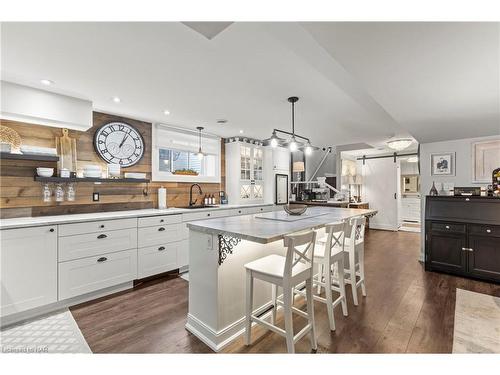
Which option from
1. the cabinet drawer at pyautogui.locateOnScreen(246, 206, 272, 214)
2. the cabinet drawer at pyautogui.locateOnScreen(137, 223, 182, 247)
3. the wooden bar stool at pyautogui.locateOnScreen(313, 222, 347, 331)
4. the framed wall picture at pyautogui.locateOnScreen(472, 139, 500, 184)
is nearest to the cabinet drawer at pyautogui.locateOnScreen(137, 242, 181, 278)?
the cabinet drawer at pyautogui.locateOnScreen(137, 223, 182, 247)

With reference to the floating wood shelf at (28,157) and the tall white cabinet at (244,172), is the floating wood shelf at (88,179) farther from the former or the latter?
the tall white cabinet at (244,172)

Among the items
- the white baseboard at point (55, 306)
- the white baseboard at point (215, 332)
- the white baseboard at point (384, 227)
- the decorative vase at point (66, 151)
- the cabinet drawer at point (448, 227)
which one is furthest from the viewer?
the white baseboard at point (384, 227)

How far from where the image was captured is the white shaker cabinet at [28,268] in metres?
2.17

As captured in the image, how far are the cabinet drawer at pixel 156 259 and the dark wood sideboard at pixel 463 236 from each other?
151 inches

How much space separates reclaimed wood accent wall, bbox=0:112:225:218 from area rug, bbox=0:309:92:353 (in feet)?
4.10

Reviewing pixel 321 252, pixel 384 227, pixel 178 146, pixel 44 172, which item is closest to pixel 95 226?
pixel 44 172

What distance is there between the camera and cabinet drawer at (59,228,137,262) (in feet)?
8.23

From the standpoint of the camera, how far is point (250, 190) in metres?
5.32

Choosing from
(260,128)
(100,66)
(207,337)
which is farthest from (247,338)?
(260,128)

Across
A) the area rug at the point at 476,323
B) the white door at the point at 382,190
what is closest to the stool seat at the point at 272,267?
the area rug at the point at 476,323

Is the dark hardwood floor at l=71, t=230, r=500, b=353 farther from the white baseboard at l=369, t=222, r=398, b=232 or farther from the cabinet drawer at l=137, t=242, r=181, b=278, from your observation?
the white baseboard at l=369, t=222, r=398, b=232

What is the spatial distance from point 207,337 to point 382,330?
1514mm

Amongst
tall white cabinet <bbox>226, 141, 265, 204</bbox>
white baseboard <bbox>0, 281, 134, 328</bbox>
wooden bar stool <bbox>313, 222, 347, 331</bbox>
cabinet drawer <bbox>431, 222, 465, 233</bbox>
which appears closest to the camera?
wooden bar stool <bbox>313, 222, 347, 331</bbox>
